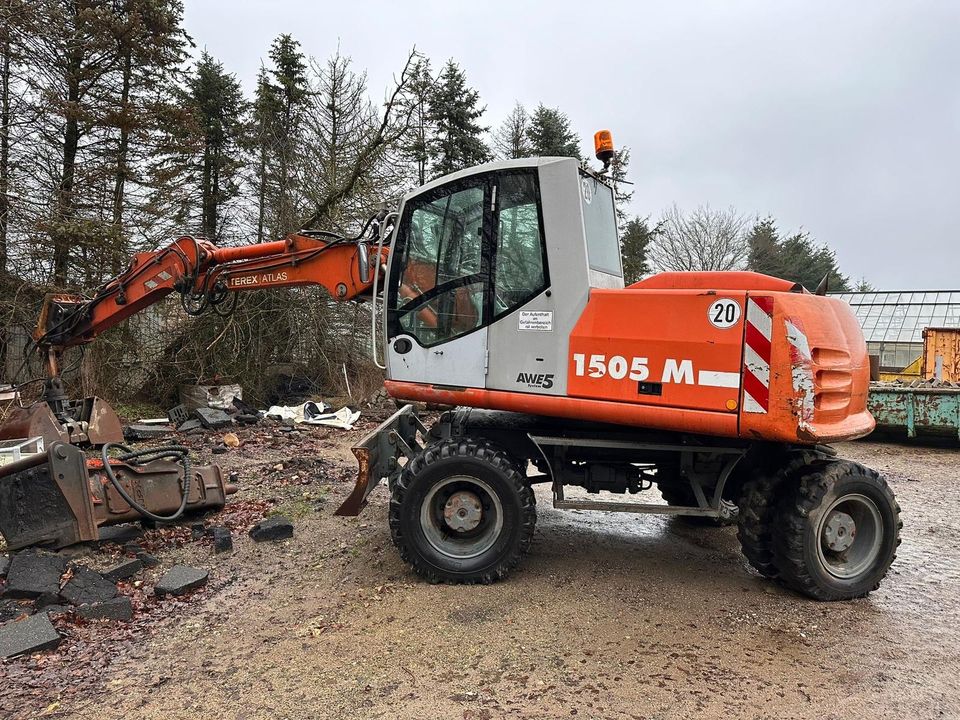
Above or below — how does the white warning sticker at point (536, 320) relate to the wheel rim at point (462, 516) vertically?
above

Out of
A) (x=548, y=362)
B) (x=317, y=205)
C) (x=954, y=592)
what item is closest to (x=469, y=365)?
(x=548, y=362)

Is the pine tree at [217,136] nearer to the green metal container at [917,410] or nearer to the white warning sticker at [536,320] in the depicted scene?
the white warning sticker at [536,320]

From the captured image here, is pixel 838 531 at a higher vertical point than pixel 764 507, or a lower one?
lower

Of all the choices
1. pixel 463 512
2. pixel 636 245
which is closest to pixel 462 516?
pixel 463 512

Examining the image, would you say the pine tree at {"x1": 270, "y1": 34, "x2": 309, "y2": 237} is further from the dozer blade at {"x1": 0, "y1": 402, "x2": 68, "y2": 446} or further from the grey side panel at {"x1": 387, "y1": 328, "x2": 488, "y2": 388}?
the grey side panel at {"x1": 387, "y1": 328, "x2": 488, "y2": 388}

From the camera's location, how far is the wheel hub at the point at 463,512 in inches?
164

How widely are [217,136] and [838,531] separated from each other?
58.2ft

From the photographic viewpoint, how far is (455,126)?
19.6 meters

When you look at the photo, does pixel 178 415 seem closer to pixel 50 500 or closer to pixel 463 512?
pixel 50 500

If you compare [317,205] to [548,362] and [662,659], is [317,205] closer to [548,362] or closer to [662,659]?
[548,362]

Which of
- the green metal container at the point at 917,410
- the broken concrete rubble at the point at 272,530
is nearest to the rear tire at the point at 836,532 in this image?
the broken concrete rubble at the point at 272,530

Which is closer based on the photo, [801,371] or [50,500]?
[801,371]

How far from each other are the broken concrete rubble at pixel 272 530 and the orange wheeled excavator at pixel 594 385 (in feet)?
3.25

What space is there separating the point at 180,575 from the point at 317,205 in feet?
32.9
